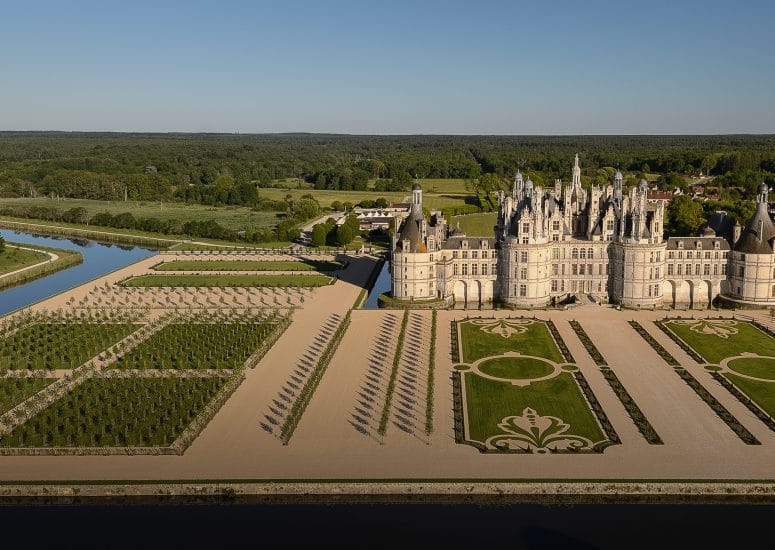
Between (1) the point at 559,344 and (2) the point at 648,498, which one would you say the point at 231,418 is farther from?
(1) the point at 559,344

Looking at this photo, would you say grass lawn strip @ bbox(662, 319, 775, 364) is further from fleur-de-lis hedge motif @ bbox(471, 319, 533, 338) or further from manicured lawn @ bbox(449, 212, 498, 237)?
manicured lawn @ bbox(449, 212, 498, 237)

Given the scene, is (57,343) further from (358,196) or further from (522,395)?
(358,196)

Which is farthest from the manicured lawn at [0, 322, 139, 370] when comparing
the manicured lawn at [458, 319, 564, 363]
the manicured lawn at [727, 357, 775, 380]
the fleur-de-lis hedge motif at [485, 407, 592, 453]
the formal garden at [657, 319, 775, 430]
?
the manicured lawn at [727, 357, 775, 380]

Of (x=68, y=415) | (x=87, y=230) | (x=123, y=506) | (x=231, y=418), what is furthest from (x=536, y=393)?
(x=87, y=230)

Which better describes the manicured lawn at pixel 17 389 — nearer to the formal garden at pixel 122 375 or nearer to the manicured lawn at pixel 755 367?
the formal garden at pixel 122 375

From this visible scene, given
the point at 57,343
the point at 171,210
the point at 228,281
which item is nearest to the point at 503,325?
the point at 228,281

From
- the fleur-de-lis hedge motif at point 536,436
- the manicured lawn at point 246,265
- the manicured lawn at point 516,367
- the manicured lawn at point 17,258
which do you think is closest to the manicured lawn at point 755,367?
the manicured lawn at point 516,367

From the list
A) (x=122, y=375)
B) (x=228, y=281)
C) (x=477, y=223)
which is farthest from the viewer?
(x=477, y=223)
